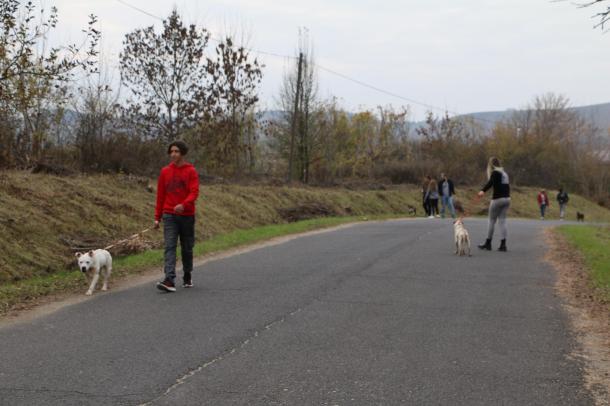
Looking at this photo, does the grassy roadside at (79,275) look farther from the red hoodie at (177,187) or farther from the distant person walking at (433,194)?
the distant person walking at (433,194)

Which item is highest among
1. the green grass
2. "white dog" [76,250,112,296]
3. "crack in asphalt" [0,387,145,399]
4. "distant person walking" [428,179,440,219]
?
"distant person walking" [428,179,440,219]

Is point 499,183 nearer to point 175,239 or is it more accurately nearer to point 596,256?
point 596,256

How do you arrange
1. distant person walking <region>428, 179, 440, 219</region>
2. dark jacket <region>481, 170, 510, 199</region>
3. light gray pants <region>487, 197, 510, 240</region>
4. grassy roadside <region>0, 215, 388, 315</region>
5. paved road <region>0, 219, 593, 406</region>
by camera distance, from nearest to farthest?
paved road <region>0, 219, 593, 406</region>, grassy roadside <region>0, 215, 388, 315</region>, dark jacket <region>481, 170, 510, 199</region>, light gray pants <region>487, 197, 510, 240</region>, distant person walking <region>428, 179, 440, 219</region>

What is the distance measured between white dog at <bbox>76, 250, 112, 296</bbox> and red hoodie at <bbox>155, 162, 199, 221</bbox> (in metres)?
1.05

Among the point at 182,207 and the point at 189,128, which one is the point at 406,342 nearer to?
the point at 182,207

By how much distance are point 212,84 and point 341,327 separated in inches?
873

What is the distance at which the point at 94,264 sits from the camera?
889 cm

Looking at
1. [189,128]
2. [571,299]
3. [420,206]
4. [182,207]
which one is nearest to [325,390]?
[182,207]

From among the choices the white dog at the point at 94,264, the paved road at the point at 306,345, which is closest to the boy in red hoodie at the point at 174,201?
the paved road at the point at 306,345

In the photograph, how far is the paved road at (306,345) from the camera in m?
4.78

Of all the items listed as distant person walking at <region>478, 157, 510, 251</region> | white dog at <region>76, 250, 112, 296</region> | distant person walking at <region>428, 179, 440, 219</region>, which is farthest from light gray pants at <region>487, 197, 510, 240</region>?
distant person walking at <region>428, 179, 440, 219</region>

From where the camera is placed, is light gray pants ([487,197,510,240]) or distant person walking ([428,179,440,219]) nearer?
light gray pants ([487,197,510,240])

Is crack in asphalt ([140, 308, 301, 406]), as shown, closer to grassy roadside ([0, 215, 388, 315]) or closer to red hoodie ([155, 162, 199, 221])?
red hoodie ([155, 162, 199, 221])

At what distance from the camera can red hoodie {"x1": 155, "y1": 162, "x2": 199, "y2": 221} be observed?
29.4 ft
